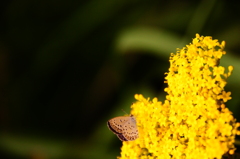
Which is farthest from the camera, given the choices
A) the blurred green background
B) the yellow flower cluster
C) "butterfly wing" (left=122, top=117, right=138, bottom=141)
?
the blurred green background

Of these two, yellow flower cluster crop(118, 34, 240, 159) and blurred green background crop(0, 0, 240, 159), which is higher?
blurred green background crop(0, 0, 240, 159)

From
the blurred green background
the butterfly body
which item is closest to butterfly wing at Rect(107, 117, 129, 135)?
the butterfly body

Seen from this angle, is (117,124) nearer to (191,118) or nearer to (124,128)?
(124,128)

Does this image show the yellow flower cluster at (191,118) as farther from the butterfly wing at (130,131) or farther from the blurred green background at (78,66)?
the blurred green background at (78,66)

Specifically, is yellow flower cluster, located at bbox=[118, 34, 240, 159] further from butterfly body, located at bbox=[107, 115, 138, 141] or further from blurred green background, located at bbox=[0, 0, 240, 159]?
blurred green background, located at bbox=[0, 0, 240, 159]

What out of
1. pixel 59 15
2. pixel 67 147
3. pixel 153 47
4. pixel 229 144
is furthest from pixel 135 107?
pixel 59 15

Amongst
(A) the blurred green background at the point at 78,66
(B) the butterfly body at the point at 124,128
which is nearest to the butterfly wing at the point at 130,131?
(B) the butterfly body at the point at 124,128
